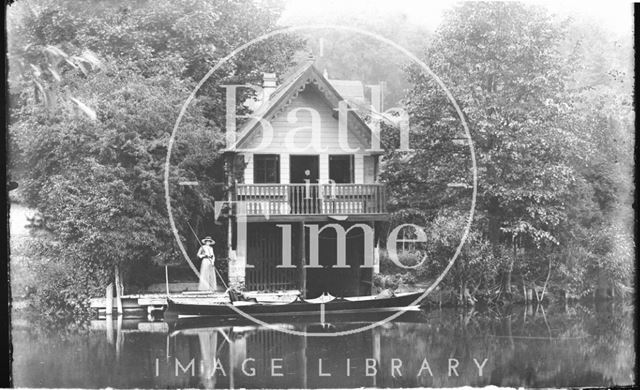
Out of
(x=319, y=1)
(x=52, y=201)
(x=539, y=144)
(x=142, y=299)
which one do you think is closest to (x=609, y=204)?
(x=539, y=144)

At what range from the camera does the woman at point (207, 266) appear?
1433cm

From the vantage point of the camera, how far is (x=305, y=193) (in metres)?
15.5

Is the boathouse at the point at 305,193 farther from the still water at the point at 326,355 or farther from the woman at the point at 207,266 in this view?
the still water at the point at 326,355

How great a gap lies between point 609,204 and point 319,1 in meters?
5.86

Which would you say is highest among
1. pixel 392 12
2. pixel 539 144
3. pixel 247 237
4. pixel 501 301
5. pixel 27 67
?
pixel 392 12

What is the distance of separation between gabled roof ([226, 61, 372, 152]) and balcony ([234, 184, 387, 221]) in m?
0.89

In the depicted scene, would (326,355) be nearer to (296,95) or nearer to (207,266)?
(207,266)

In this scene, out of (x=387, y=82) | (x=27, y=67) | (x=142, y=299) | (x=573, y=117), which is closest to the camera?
(x=27, y=67)

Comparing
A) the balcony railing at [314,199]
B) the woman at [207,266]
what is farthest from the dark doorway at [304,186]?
the woman at [207,266]

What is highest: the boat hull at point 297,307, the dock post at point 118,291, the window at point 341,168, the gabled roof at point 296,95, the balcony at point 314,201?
the gabled roof at point 296,95

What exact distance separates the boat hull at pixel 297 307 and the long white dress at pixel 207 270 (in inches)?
28.6

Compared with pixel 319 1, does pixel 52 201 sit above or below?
below

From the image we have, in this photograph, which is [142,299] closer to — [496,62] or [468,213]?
[468,213]

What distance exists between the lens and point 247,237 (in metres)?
15.0
